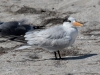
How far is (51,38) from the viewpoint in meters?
7.74

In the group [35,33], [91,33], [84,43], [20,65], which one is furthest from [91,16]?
[20,65]

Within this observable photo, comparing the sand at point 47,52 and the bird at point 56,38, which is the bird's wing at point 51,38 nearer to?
the bird at point 56,38

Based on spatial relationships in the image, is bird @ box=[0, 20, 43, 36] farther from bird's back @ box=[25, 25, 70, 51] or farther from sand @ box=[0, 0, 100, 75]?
bird's back @ box=[25, 25, 70, 51]

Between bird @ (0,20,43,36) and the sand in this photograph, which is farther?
bird @ (0,20,43,36)

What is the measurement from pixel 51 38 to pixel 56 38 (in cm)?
8

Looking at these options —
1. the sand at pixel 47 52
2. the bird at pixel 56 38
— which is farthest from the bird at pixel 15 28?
the bird at pixel 56 38

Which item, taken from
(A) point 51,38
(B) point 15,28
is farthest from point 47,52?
(B) point 15,28

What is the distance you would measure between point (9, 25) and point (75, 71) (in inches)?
133

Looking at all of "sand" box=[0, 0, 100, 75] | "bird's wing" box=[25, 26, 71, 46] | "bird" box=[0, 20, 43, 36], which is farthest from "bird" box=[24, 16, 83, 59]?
"bird" box=[0, 20, 43, 36]

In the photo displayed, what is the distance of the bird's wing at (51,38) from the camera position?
7.70m

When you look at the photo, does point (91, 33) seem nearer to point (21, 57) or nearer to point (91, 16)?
point (91, 16)

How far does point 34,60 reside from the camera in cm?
766

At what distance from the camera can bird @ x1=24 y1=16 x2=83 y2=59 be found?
25.3 ft

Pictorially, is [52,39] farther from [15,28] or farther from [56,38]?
[15,28]
